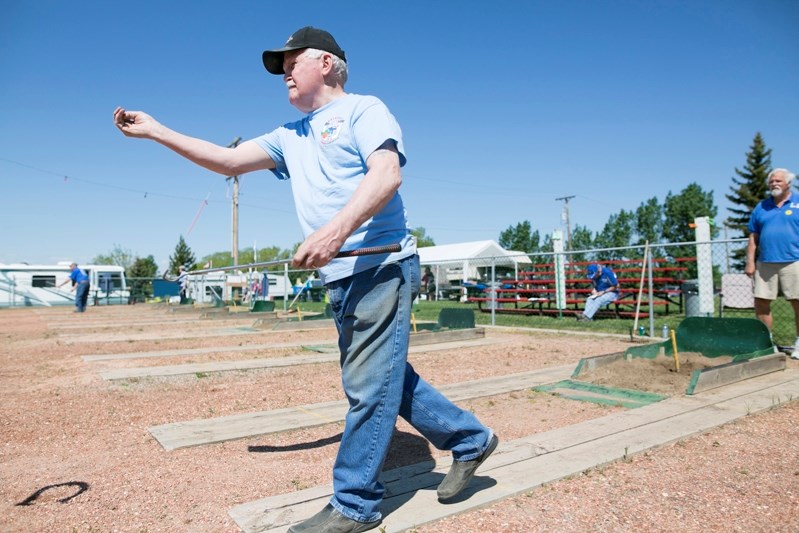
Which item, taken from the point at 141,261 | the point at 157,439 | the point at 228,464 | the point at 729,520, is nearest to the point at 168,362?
the point at 157,439

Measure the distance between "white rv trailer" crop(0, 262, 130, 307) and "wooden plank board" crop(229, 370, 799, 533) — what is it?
31.6 m

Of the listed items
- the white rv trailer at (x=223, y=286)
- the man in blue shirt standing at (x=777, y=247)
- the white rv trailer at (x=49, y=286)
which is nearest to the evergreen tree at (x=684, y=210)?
the white rv trailer at (x=223, y=286)

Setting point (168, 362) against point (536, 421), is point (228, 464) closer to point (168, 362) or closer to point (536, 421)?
point (536, 421)

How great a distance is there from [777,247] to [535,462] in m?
5.14

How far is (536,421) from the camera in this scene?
152 inches

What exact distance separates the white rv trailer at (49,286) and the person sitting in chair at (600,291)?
26.8 meters

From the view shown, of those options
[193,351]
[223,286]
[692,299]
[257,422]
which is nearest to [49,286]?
[223,286]

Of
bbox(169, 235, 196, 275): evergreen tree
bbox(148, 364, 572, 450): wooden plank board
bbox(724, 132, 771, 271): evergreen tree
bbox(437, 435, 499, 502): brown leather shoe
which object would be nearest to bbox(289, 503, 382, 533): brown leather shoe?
bbox(437, 435, 499, 502): brown leather shoe

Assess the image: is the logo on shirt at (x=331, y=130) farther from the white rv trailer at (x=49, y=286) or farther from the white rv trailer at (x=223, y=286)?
the white rv trailer at (x=49, y=286)

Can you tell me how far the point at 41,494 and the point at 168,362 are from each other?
4.71 m

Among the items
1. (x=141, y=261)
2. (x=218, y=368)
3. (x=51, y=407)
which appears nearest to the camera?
(x=51, y=407)

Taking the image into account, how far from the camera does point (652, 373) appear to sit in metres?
5.18

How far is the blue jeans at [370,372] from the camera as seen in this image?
2.11 meters

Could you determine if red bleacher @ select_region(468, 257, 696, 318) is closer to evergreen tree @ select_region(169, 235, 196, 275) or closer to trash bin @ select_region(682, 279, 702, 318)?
trash bin @ select_region(682, 279, 702, 318)
